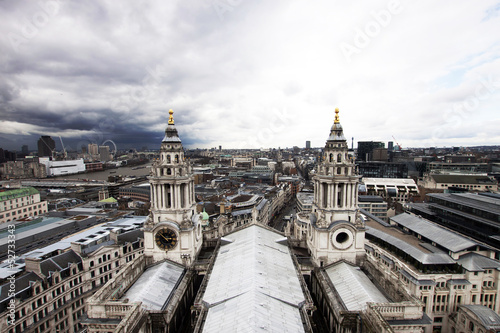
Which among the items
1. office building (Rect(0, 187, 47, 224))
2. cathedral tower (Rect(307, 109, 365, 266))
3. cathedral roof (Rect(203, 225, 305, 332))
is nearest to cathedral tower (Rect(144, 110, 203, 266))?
cathedral roof (Rect(203, 225, 305, 332))

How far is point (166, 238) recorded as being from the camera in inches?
1280

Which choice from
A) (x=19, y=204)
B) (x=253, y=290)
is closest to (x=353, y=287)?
(x=253, y=290)

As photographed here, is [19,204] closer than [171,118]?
No

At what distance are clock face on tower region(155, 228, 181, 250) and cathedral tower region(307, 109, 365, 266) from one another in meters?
17.8

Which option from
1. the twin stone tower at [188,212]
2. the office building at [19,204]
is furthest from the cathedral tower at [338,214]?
the office building at [19,204]

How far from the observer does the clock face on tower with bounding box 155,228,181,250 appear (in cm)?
3250

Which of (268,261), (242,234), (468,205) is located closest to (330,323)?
(268,261)

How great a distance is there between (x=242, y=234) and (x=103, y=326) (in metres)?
19.2

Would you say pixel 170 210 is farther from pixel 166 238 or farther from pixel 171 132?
pixel 171 132

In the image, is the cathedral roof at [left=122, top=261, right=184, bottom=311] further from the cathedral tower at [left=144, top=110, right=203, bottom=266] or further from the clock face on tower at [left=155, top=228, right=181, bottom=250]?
the clock face on tower at [left=155, top=228, right=181, bottom=250]

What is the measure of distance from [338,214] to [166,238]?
70.8ft

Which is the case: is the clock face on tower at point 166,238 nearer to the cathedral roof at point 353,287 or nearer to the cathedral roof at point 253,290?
the cathedral roof at point 253,290

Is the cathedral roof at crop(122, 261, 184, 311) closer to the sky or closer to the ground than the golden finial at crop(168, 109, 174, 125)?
closer to the ground

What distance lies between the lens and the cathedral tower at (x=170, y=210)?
3234cm
